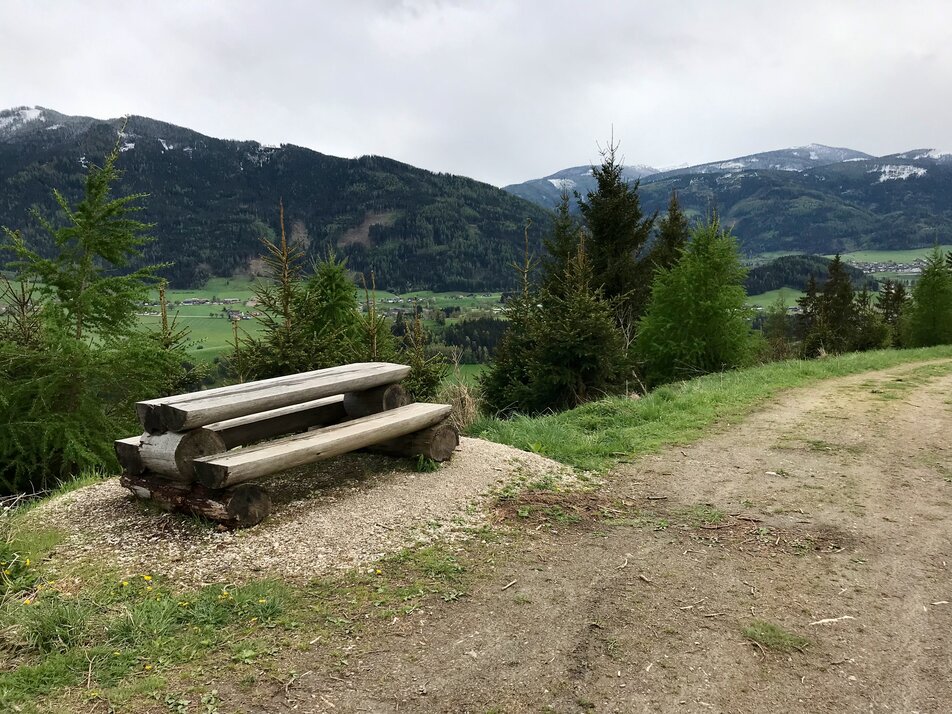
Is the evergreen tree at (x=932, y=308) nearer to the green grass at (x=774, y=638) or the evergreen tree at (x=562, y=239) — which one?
the evergreen tree at (x=562, y=239)

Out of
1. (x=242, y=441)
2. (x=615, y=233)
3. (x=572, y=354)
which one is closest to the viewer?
(x=242, y=441)

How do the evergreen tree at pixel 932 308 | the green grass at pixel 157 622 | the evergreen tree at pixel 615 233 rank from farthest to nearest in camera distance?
1. the evergreen tree at pixel 932 308
2. the evergreen tree at pixel 615 233
3. the green grass at pixel 157 622

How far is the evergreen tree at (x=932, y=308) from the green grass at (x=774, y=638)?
31061mm

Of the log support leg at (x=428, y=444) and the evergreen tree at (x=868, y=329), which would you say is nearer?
the log support leg at (x=428, y=444)

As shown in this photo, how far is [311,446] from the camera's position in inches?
192

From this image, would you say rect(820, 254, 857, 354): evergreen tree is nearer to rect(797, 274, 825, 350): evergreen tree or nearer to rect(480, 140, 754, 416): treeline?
rect(797, 274, 825, 350): evergreen tree

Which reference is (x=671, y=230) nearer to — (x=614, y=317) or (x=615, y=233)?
(x=615, y=233)

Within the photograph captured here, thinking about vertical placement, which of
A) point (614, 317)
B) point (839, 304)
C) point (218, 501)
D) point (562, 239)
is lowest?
A: point (839, 304)

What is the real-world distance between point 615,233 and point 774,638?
73.1 ft

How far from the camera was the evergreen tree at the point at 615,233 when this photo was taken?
23828 millimetres

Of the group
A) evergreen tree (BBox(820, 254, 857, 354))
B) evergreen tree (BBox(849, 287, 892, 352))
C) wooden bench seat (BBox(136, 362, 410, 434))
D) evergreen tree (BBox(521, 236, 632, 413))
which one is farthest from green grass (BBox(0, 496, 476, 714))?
evergreen tree (BBox(820, 254, 857, 354))

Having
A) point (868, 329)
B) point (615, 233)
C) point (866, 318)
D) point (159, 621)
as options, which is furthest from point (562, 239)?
point (866, 318)

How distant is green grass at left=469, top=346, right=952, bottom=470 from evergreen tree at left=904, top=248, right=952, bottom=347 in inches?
818

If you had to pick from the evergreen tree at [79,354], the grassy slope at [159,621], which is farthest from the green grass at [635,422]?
the evergreen tree at [79,354]
